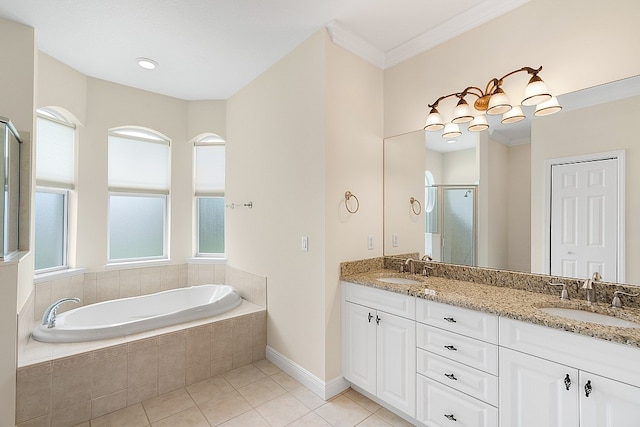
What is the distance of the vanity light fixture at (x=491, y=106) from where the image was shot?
168 cm

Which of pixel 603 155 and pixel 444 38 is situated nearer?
pixel 603 155

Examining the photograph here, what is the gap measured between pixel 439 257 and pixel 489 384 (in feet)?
3.18

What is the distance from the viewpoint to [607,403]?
3.80ft

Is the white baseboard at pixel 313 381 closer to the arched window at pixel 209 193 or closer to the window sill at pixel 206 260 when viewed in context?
the window sill at pixel 206 260

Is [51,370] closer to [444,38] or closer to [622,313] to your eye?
[622,313]

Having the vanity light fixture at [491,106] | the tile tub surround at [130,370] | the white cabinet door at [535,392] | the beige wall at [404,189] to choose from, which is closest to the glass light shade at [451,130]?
the vanity light fixture at [491,106]

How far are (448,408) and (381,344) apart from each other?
1.66 ft

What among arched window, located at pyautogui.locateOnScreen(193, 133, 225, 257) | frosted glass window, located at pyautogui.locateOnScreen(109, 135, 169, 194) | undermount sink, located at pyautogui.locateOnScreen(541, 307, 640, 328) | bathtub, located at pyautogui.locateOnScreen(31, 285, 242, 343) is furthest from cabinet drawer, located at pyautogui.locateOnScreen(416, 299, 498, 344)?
frosted glass window, located at pyautogui.locateOnScreen(109, 135, 169, 194)

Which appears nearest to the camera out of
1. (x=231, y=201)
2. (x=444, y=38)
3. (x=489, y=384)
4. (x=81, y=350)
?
(x=489, y=384)

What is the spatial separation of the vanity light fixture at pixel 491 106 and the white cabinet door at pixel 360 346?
4.70ft

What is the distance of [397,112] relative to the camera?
2498mm

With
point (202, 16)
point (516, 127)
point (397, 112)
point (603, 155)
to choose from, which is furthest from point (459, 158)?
point (202, 16)

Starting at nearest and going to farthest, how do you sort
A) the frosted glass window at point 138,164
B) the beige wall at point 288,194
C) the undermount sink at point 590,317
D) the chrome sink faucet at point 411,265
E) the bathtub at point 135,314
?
the undermount sink at point 590,317 → the bathtub at point 135,314 → the beige wall at point 288,194 → the chrome sink faucet at point 411,265 → the frosted glass window at point 138,164

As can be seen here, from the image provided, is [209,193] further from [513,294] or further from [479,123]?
[513,294]
